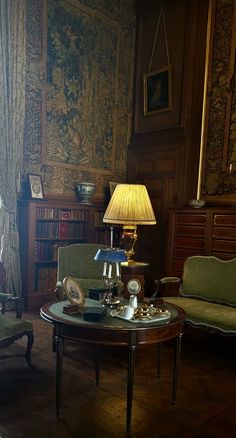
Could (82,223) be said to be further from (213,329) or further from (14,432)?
(14,432)

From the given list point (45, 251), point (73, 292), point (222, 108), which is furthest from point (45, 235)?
point (222, 108)

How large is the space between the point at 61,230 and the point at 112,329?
10.7 ft

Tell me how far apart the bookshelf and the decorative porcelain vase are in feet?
0.58

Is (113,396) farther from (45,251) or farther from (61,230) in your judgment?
(61,230)

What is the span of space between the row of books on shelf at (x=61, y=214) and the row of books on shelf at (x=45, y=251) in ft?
1.22

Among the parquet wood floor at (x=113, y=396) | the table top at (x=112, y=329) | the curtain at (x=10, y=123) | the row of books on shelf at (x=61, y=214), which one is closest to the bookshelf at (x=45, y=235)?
the row of books on shelf at (x=61, y=214)

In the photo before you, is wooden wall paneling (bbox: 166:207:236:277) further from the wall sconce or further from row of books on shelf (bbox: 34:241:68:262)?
the wall sconce

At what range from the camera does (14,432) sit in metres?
1.98

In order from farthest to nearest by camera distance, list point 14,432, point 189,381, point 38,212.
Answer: point 38,212
point 189,381
point 14,432

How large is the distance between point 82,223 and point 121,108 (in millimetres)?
2176

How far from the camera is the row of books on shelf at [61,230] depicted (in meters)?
4.93

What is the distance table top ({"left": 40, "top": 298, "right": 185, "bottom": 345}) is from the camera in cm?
206

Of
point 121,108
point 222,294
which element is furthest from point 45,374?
point 121,108

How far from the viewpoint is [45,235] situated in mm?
4973
